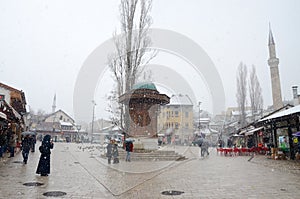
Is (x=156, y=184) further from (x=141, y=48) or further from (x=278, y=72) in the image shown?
(x=278, y=72)

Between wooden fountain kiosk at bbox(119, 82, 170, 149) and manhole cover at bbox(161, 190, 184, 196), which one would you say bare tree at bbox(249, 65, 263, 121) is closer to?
wooden fountain kiosk at bbox(119, 82, 170, 149)

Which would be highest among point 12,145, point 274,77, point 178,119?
point 274,77

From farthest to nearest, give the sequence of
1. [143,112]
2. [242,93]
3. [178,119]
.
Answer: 1. [178,119]
2. [242,93]
3. [143,112]

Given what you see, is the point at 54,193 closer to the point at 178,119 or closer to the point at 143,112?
the point at 143,112

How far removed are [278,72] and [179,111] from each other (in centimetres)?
2954

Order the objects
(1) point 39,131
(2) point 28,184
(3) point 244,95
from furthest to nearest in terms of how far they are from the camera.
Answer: (1) point 39,131 < (3) point 244,95 < (2) point 28,184

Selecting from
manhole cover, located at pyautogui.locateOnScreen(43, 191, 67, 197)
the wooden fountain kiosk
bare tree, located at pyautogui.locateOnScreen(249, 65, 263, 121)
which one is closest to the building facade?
bare tree, located at pyautogui.locateOnScreen(249, 65, 263, 121)

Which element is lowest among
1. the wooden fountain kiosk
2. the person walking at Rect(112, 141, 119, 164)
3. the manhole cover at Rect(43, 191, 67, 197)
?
the manhole cover at Rect(43, 191, 67, 197)

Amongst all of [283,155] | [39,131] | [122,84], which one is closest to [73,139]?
[39,131]

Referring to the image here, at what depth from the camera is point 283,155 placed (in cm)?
1850

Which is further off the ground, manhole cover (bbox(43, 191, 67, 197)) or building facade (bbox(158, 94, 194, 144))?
building facade (bbox(158, 94, 194, 144))

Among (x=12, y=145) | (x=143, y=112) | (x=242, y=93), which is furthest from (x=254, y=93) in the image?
(x=12, y=145)

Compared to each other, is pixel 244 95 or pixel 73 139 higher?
pixel 244 95

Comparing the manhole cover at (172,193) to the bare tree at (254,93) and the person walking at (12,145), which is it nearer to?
the person walking at (12,145)
